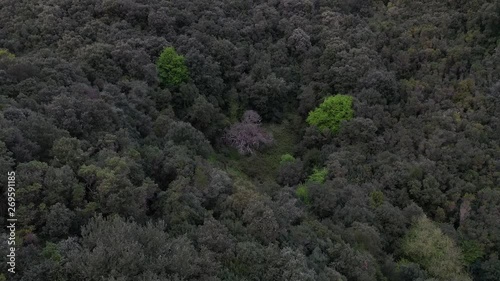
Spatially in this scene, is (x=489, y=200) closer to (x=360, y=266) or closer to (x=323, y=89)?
(x=360, y=266)

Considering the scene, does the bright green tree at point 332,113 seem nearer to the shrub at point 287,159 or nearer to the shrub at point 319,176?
the shrub at point 287,159

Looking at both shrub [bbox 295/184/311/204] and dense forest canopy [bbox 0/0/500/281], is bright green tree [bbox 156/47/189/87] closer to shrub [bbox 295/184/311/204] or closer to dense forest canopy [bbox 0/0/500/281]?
dense forest canopy [bbox 0/0/500/281]

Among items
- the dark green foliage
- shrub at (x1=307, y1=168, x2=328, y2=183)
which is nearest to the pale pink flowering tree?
shrub at (x1=307, y1=168, x2=328, y2=183)

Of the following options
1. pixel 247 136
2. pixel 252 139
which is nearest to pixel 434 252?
pixel 252 139

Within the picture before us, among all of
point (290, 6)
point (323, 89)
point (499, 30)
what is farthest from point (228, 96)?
point (499, 30)

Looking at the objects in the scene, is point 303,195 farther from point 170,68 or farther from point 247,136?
point 170,68
